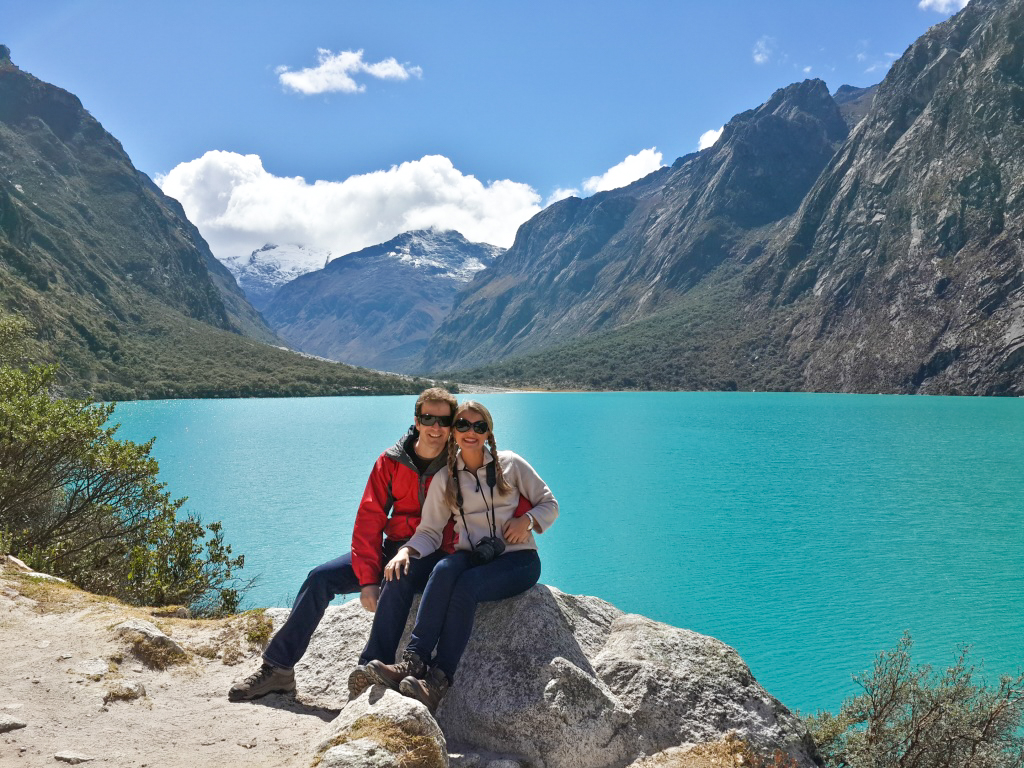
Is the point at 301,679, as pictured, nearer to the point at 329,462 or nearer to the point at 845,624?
the point at 845,624

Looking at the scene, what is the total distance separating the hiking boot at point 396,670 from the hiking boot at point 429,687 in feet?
0.22

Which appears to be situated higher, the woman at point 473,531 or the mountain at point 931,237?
the mountain at point 931,237

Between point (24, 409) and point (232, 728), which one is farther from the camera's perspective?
point (24, 409)

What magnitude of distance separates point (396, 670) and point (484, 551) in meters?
1.30

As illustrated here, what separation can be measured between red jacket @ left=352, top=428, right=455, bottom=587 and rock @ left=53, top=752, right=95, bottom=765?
2483 mm

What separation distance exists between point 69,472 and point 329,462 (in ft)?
124

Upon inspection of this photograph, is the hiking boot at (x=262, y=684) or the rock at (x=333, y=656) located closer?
the hiking boot at (x=262, y=684)

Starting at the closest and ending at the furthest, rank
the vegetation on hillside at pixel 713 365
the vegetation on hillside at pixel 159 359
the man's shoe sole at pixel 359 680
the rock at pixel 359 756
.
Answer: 1. the rock at pixel 359 756
2. the man's shoe sole at pixel 359 680
3. the vegetation on hillside at pixel 159 359
4. the vegetation on hillside at pixel 713 365

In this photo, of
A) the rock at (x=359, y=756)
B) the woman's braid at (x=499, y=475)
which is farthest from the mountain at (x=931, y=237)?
the rock at (x=359, y=756)

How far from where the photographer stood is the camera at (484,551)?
636cm

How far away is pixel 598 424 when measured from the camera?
83.4m

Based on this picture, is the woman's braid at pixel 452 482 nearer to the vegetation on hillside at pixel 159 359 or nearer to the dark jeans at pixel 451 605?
the dark jeans at pixel 451 605

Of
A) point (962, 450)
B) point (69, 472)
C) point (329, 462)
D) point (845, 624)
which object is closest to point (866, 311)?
point (962, 450)

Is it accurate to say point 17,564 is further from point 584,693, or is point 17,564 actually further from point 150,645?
point 584,693
